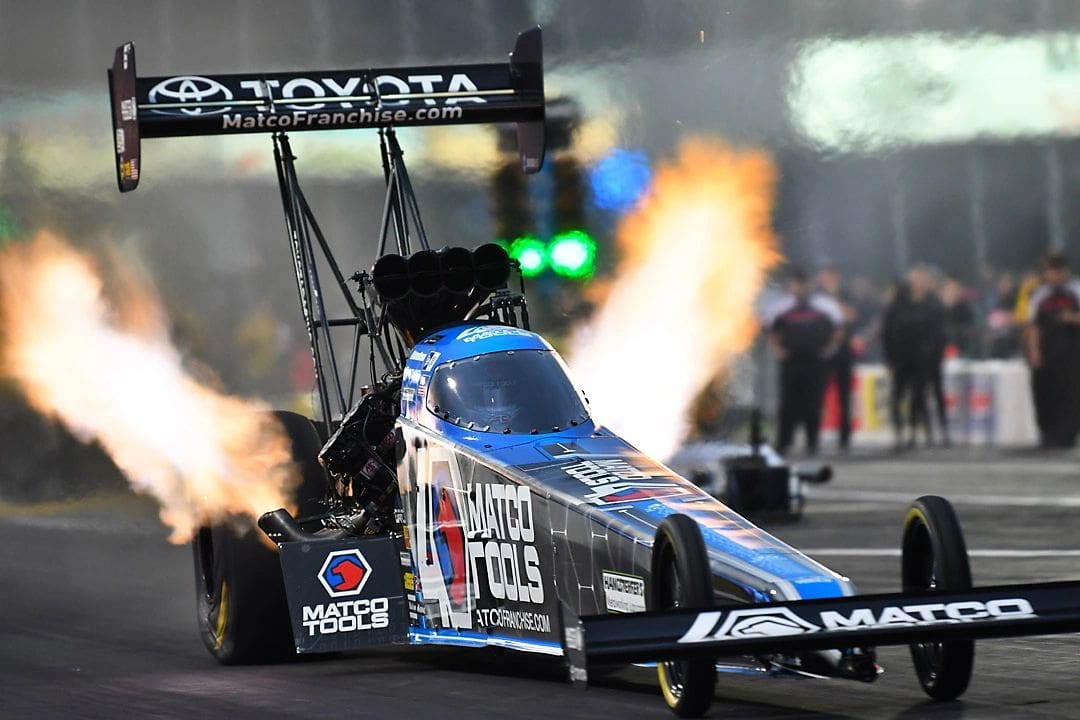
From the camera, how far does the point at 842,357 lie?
23797 mm

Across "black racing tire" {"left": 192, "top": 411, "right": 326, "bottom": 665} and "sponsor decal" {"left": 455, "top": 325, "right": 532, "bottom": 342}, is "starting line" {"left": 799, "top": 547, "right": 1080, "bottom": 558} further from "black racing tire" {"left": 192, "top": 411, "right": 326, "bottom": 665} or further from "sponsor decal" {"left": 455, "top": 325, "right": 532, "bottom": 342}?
"sponsor decal" {"left": 455, "top": 325, "right": 532, "bottom": 342}

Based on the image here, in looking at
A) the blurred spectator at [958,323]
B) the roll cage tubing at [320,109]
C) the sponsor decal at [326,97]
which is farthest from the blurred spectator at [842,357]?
the sponsor decal at [326,97]

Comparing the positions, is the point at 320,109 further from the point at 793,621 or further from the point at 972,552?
the point at 972,552

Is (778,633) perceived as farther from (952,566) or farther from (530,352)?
(530,352)

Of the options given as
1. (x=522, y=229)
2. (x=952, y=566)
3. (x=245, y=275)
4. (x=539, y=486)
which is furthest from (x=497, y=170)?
(x=952, y=566)

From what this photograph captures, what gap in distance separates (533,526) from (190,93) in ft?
14.1

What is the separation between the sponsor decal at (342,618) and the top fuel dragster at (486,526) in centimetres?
1

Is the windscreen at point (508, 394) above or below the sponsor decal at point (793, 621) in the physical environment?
above

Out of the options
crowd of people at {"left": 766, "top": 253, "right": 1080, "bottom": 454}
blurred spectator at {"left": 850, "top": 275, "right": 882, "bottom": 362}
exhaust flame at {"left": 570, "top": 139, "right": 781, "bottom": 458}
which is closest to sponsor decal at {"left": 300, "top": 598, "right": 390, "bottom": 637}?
exhaust flame at {"left": 570, "top": 139, "right": 781, "bottom": 458}

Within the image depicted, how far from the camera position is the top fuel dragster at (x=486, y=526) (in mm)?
7238

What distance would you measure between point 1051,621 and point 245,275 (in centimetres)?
1349

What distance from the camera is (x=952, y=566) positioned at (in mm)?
7629

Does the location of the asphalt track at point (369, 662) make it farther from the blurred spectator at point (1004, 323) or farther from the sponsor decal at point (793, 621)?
the blurred spectator at point (1004, 323)

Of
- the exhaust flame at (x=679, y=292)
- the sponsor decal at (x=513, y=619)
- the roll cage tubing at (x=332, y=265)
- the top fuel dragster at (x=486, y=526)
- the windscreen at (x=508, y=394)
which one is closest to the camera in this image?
the top fuel dragster at (x=486, y=526)
